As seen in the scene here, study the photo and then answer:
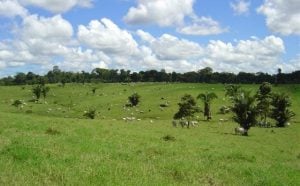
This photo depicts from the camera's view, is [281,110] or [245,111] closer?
[245,111]

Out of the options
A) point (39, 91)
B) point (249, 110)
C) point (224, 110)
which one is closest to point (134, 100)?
point (224, 110)

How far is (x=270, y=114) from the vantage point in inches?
3349

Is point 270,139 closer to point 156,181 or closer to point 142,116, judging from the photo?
point 156,181

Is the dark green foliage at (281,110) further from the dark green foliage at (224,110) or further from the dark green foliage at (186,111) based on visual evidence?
the dark green foliage at (224,110)

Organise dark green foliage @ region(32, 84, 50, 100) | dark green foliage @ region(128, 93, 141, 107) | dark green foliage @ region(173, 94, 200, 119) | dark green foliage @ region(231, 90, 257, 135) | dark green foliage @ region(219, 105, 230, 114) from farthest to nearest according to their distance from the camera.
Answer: dark green foliage @ region(32, 84, 50, 100) < dark green foliage @ region(128, 93, 141, 107) < dark green foliage @ region(219, 105, 230, 114) < dark green foliage @ region(173, 94, 200, 119) < dark green foliage @ region(231, 90, 257, 135)

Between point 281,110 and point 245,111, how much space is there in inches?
815

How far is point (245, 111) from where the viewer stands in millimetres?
64562

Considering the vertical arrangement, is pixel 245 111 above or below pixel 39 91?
above

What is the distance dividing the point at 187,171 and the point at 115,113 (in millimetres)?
84948

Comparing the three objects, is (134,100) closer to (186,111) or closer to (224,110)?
(224,110)

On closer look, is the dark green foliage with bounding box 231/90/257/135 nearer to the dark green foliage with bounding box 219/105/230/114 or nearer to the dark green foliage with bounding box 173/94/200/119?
the dark green foliage with bounding box 173/94/200/119

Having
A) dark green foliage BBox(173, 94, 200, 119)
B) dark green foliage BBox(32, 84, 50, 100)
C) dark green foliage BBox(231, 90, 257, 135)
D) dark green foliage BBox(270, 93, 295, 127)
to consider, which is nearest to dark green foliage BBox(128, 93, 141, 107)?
dark green foliage BBox(173, 94, 200, 119)

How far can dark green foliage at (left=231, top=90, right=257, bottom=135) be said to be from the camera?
6400cm

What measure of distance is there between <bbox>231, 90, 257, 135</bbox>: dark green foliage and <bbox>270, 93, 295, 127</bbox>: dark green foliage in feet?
62.0
